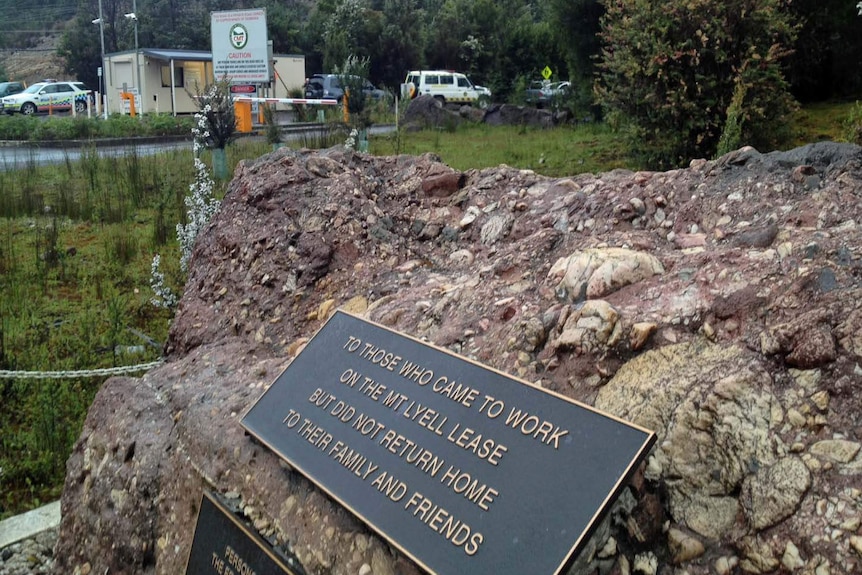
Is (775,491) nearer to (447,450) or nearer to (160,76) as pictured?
(447,450)

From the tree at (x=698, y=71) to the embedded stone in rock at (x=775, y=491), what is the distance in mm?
6447

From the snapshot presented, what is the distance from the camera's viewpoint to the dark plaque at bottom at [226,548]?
2.60 metres

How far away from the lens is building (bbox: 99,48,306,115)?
1139 inches

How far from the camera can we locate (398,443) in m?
2.63

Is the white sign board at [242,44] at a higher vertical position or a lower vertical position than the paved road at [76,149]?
higher

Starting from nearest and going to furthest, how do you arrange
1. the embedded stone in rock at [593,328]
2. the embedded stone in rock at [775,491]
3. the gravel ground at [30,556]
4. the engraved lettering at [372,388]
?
the embedded stone in rock at [775,491]
the embedded stone in rock at [593,328]
the engraved lettering at [372,388]
the gravel ground at [30,556]

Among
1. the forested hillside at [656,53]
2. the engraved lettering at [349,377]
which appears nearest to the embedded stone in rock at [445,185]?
the engraved lettering at [349,377]

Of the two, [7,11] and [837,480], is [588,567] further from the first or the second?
[7,11]

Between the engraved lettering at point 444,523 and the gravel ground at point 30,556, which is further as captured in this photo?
the gravel ground at point 30,556

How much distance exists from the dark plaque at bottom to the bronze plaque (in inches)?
10.5

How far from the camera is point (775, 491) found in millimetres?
2201

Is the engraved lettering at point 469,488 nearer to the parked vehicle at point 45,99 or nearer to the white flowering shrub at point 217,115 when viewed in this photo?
the white flowering shrub at point 217,115

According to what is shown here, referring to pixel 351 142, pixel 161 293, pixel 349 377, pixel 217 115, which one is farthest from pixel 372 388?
pixel 217 115

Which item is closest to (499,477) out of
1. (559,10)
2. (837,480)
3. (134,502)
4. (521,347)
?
(521,347)
